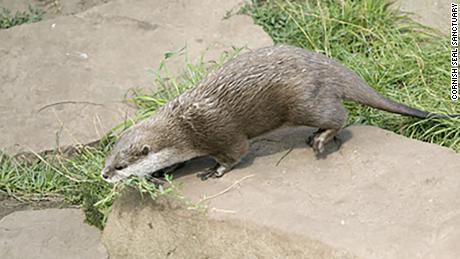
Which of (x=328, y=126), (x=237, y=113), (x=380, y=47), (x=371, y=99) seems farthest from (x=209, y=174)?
(x=380, y=47)

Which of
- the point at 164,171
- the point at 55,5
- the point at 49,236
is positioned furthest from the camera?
the point at 55,5

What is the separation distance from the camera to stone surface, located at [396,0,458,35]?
5109 millimetres

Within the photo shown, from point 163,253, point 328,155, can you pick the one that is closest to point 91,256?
point 163,253

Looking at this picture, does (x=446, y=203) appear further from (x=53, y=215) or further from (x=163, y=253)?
(x=53, y=215)

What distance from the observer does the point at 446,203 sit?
3.60 metres

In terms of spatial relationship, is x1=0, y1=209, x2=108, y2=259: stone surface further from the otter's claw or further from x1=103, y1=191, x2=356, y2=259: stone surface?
the otter's claw

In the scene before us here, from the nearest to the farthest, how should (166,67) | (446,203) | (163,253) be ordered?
(446,203) < (163,253) < (166,67)

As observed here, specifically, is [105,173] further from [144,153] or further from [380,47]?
[380,47]

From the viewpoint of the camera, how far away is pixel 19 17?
541 cm

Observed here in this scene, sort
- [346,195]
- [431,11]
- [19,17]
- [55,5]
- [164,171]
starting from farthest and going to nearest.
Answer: [55,5] < [19,17] < [431,11] < [164,171] < [346,195]

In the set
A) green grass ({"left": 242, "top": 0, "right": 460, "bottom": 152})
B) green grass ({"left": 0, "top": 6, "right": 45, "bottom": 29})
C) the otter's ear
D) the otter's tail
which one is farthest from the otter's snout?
green grass ({"left": 0, "top": 6, "right": 45, "bottom": 29})

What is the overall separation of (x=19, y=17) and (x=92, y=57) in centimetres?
64

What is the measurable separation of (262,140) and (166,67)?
901 millimetres

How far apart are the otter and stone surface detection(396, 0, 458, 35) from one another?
1.30 m
